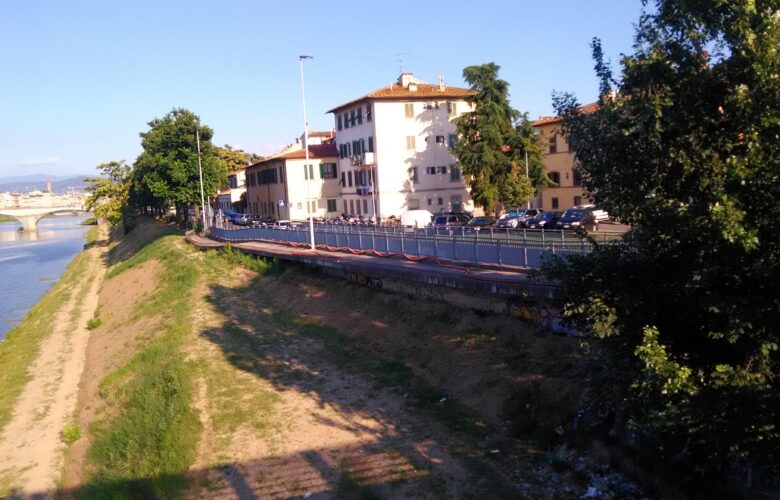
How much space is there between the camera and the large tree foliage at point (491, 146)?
50.6 metres

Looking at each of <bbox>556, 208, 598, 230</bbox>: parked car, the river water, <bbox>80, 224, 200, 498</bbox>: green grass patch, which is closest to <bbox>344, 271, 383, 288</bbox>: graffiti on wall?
<bbox>80, 224, 200, 498</bbox>: green grass patch

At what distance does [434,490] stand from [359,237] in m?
21.1

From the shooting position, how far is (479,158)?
5041 centimetres

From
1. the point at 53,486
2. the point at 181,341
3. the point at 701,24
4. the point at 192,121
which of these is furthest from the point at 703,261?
the point at 192,121

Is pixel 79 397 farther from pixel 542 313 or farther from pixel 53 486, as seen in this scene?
pixel 542 313

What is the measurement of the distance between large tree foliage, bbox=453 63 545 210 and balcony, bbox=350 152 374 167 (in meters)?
8.46

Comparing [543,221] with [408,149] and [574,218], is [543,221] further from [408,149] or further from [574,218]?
[408,149]

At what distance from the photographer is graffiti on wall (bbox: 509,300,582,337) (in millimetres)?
14531

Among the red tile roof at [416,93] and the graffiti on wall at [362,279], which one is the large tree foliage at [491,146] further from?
the graffiti on wall at [362,279]

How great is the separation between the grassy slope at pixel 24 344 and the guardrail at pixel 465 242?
50.8 ft

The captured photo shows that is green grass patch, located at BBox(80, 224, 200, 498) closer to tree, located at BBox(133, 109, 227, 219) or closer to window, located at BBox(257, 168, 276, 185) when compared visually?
tree, located at BBox(133, 109, 227, 219)

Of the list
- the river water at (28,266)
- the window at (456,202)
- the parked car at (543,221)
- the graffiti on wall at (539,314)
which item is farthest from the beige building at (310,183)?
the graffiti on wall at (539,314)

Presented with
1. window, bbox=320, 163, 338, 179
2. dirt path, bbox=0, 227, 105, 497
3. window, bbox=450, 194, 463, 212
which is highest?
window, bbox=320, 163, 338, 179

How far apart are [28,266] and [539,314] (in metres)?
71.0
